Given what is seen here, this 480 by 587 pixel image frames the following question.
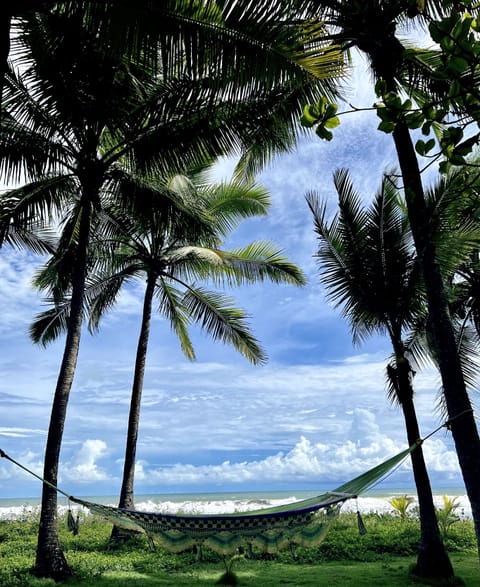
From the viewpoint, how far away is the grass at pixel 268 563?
18.7 ft

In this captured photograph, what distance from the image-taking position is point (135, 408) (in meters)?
8.59

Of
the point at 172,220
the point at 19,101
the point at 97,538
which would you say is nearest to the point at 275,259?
the point at 172,220

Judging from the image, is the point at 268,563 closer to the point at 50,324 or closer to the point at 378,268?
the point at 378,268

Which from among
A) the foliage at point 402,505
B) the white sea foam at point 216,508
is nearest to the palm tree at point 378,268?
the foliage at point 402,505

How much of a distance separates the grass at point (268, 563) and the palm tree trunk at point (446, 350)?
78.4 inches

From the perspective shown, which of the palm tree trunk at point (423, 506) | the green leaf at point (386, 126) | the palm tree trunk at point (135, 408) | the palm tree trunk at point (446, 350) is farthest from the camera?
the palm tree trunk at point (135, 408)

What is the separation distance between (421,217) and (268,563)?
202 inches

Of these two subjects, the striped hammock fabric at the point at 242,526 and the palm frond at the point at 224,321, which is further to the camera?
the palm frond at the point at 224,321

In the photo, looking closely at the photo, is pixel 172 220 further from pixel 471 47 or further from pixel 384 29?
pixel 471 47

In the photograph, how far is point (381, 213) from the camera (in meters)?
6.45

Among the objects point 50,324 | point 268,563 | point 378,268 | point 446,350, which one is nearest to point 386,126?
point 446,350

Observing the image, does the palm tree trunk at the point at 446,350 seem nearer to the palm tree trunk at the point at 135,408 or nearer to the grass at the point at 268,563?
the grass at the point at 268,563

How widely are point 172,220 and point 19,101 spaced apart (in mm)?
2241

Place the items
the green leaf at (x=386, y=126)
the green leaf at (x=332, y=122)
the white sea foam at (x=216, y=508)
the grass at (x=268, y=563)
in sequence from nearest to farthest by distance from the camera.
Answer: the green leaf at (x=386, y=126) → the green leaf at (x=332, y=122) → the grass at (x=268, y=563) → the white sea foam at (x=216, y=508)
